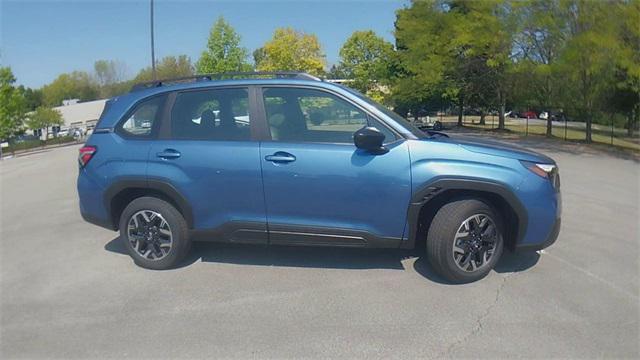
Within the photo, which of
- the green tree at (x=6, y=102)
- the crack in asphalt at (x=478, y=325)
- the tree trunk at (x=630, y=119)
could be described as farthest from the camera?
the green tree at (x=6, y=102)

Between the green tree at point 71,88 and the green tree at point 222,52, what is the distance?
7248cm

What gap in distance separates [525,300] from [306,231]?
198 centimetres

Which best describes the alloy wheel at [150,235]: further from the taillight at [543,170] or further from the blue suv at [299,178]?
the taillight at [543,170]

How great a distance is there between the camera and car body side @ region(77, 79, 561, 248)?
12.6ft

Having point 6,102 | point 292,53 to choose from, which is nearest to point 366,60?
point 292,53

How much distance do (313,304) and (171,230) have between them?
165 cm

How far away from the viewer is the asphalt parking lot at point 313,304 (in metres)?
3.12

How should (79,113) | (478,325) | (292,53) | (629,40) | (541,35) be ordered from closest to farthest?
(478,325) < (629,40) < (541,35) < (292,53) < (79,113)

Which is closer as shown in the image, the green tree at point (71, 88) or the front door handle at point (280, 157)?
the front door handle at point (280, 157)

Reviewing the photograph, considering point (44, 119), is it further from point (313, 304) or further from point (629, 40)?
point (313, 304)

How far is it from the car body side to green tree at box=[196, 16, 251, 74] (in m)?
26.2

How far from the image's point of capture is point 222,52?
29.7 metres

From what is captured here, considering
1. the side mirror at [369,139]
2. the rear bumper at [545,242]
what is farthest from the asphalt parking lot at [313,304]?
the side mirror at [369,139]

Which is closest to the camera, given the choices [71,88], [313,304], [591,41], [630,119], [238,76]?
[313,304]
